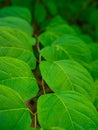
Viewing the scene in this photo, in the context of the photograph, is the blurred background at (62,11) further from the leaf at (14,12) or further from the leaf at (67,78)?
the leaf at (67,78)

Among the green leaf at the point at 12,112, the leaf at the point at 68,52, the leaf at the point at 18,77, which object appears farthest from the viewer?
the leaf at the point at 68,52

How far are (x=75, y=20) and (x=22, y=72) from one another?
2507mm

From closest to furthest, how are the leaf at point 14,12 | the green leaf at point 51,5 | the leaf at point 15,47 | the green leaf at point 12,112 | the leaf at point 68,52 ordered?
1. the green leaf at point 12,112
2. the leaf at point 15,47
3. the leaf at point 68,52
4. the leaf at point 14,12
5. the green leaf at point 51,5

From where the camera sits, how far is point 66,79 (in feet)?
3.46

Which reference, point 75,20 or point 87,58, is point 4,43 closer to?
point 87,58

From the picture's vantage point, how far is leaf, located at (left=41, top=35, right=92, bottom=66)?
1222mm

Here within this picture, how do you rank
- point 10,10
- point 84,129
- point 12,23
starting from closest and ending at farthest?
point 84,129 < point 12,23 < point 10,10

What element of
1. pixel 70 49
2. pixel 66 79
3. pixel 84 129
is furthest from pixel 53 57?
pixel 84 129

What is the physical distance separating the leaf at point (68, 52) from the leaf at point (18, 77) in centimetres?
20

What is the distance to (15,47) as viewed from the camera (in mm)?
1140

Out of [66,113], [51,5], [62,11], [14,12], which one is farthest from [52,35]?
[62,11]

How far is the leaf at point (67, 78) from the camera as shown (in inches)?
40.5

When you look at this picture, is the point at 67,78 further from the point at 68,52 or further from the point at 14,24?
the point at 14,24

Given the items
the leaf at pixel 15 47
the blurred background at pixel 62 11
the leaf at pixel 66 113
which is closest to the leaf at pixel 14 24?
the leaf at pixel 15 47
